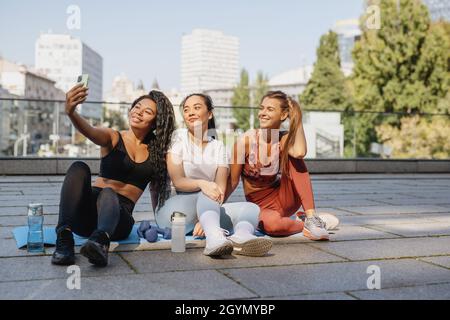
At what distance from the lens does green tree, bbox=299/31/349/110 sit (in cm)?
4162

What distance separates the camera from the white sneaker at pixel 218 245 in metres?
3.68

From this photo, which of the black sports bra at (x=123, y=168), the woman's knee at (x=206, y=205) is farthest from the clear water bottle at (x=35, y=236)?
the woman's knee at (x=206, y=205)

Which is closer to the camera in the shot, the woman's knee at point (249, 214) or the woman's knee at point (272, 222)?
the woman's knee at point (249, 214)

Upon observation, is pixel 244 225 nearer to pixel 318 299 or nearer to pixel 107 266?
pixel 107 266

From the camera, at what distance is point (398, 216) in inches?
245

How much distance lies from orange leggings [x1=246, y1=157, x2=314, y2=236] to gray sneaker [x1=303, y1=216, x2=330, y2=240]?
0.06 metres

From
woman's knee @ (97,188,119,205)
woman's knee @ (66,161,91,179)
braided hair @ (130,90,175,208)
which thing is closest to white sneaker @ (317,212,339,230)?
braided hair @ (130,90,175,208)

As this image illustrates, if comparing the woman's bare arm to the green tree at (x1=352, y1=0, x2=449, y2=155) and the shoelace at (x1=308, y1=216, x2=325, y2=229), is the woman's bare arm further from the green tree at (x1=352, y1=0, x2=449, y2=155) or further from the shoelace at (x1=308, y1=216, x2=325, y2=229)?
the green tree at (x1=352, y1=0, x2=449, y2=155)

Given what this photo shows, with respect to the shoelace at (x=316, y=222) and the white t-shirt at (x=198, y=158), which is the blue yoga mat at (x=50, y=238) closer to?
A: the white t-shirt at (x=198, y=158)

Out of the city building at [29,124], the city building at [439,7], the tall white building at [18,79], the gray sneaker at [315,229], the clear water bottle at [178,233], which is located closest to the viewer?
the clear water bottle at [178,233]

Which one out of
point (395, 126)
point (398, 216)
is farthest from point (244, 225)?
point (395, 126)

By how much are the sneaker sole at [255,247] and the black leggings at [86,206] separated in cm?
85
